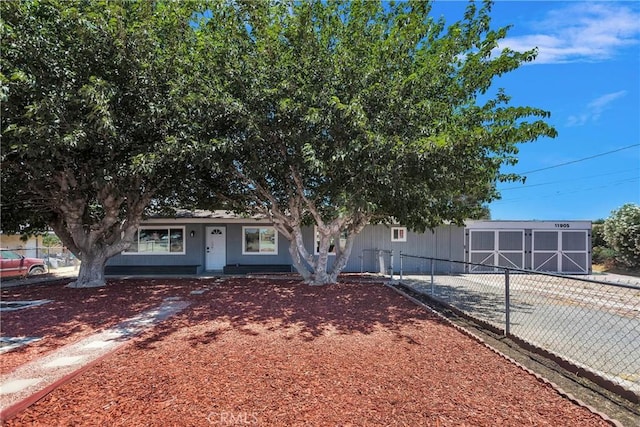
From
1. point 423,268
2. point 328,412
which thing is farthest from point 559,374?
point 423,268

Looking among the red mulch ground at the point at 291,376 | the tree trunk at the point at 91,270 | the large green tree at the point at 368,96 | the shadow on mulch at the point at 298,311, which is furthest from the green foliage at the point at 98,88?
the red mulch ground at the point at 291,376

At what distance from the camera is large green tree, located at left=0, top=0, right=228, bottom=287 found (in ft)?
22.8

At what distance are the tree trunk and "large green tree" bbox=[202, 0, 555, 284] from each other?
5.71 meters

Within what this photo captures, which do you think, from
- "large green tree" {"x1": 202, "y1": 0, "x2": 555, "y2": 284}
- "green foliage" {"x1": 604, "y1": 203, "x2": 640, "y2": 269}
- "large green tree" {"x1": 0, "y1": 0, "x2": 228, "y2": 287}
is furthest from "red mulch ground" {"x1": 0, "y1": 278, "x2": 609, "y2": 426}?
"green foliage" {"x1": 604, "y1": 203, "x2": 640, "y2": 269}

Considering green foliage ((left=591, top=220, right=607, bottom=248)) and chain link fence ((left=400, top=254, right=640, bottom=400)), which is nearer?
chain link fence ((left=400, top=254, right=640, bottom=400))

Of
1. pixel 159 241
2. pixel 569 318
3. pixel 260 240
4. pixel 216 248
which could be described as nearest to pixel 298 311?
pixel 569 318

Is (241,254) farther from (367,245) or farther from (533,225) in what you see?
(533,225)

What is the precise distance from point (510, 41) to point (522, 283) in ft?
26.5

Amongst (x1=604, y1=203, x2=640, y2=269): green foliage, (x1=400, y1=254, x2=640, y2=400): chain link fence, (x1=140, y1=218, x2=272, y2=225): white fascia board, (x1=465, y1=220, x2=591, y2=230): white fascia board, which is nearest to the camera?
(x1=400, y1=254, x2=640, y2=400): chain link fence

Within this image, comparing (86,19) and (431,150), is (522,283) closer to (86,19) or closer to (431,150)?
(431,150)

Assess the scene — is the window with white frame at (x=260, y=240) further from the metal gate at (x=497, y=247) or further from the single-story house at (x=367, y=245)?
the metal gate at (x=497, y=247)

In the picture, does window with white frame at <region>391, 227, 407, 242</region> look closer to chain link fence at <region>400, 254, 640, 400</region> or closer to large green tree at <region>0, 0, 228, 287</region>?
chain link fence at <region>400, 254, 640, 400</region>

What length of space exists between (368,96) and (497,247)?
39.5 feet

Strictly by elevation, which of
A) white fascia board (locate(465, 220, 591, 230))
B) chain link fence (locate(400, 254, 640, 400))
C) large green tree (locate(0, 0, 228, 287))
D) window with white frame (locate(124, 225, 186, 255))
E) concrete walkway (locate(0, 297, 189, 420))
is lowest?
chain link fence (locate(400, 254, 640, 400))
